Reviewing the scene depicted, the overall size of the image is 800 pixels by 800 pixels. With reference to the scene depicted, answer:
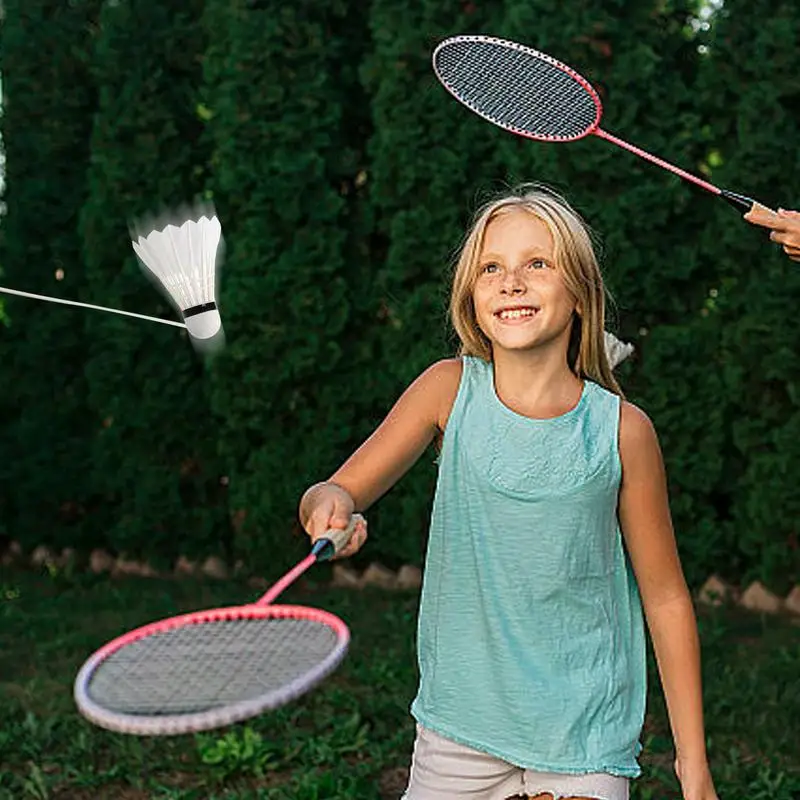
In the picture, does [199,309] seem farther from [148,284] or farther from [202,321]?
[148,284]

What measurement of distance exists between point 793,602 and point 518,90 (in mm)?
3777

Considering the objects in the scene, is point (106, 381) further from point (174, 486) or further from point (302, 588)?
point (302, 588)

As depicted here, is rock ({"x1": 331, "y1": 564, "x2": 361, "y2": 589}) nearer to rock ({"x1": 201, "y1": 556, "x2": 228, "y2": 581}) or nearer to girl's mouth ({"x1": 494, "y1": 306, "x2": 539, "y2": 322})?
rock ({"x1": 201, "y1": 556, "x2": 228, "y2": 581})

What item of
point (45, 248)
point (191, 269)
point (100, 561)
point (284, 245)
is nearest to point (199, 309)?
point (191, 269)

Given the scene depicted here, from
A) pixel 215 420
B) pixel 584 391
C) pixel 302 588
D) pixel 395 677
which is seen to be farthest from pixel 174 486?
pixel 584 391

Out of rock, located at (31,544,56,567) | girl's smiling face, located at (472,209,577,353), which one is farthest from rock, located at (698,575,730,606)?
girl's smiling face, located at (472,209,577,353)

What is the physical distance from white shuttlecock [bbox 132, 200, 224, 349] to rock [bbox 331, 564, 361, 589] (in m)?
3.84

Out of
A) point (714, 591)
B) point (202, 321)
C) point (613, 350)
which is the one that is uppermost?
point (613, 350)

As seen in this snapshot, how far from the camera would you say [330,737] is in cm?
481

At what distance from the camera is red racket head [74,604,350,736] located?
2.04 meters

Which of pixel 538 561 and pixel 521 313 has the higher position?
pixel 521 313

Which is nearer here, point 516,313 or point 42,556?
point 516,313

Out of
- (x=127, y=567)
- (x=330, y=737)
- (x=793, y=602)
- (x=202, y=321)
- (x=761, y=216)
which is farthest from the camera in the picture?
(x=127, y=567)

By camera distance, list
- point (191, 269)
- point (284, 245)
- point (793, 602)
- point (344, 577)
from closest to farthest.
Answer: point (191, 269) < point (793, 602) < point (284, 245) < point (344, 577)
